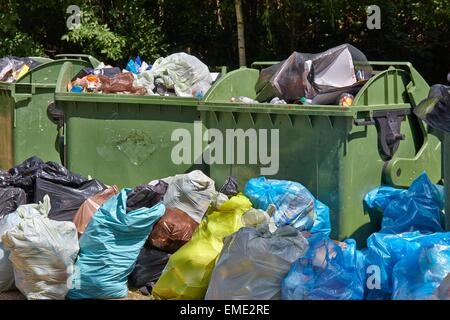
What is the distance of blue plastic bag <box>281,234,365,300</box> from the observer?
14.0 feet

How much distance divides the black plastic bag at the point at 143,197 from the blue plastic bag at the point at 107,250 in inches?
8.5

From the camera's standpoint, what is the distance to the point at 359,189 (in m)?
5.41

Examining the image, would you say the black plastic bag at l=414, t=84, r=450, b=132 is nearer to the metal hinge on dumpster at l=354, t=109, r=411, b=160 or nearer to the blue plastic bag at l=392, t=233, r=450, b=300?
the metal hinge on dumpster at l=354, t=109, r=411, b=160

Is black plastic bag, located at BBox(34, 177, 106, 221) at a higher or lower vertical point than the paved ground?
higher

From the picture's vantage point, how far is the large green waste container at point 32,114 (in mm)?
7359

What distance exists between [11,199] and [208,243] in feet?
5.71

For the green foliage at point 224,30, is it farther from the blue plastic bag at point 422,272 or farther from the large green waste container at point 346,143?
the blue plastic bag at point 422,272

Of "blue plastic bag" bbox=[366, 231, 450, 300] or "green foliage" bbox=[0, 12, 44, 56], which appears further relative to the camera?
"green foliage" bbox=[0, 12, 44, 56]

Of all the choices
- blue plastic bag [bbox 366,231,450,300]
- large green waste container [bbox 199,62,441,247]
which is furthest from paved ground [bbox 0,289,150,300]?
blue plastic bag [bbox 366,231,450,300]

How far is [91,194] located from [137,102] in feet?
2.81

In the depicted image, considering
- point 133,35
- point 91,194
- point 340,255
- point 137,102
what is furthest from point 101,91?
point 133,35

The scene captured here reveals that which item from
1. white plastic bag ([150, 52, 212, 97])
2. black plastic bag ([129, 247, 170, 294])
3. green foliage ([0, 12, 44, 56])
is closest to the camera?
black plastic bag ([129, 247, 170, 294])

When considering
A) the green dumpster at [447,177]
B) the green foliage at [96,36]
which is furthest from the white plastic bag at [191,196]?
the green foliage at [96,36]

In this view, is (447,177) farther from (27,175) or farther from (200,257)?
(27,175)
